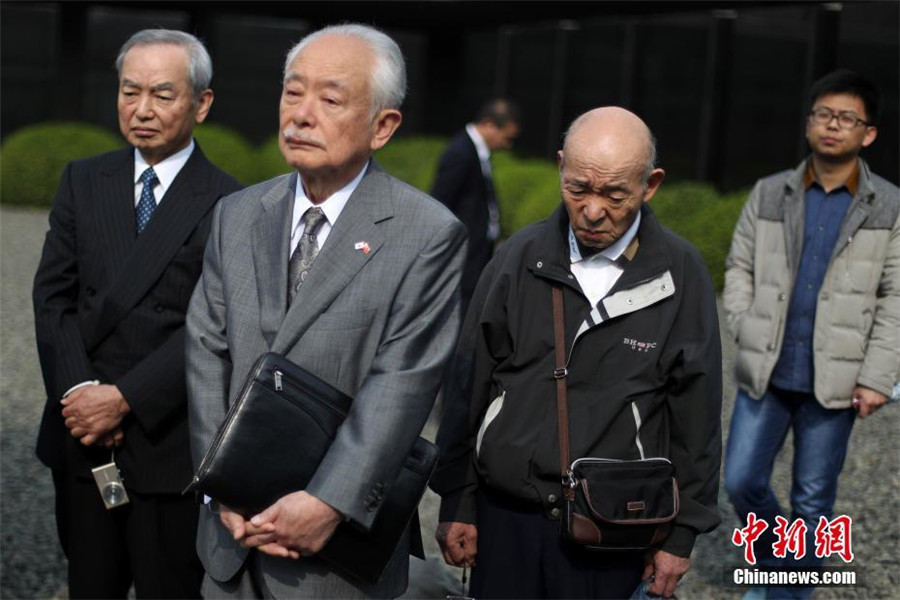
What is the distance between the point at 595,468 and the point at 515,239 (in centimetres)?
67

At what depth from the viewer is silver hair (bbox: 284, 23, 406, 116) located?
2878 millimetres

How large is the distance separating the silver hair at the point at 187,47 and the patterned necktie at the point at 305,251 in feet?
3.83

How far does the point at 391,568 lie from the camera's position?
297 cm

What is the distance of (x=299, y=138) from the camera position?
2.85 metres

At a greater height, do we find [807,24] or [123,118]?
[807,24]

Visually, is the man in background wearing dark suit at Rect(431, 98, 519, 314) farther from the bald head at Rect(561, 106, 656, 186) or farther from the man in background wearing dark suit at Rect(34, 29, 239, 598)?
the bald head at Rect(561, 106, 656, 186)

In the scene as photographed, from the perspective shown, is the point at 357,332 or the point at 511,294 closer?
the point at 357,332

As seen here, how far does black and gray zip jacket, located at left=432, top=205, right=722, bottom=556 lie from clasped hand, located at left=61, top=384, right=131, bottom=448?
1.08 metres

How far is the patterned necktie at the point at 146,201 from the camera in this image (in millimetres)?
3898

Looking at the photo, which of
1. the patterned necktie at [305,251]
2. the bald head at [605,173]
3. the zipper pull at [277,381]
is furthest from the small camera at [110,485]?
the bald head at [605,173]

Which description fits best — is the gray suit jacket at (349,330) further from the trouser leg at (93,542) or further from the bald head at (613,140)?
the trouser leg at (93,542)

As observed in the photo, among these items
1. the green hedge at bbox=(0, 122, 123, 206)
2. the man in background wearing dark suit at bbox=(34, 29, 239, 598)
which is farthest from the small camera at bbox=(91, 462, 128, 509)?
the green hedge at bbox=(0, 122, 123, 206)

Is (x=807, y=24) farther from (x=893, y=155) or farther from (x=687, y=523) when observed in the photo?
(x=687, y=523)

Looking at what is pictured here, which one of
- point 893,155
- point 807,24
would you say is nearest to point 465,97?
point 807,24
